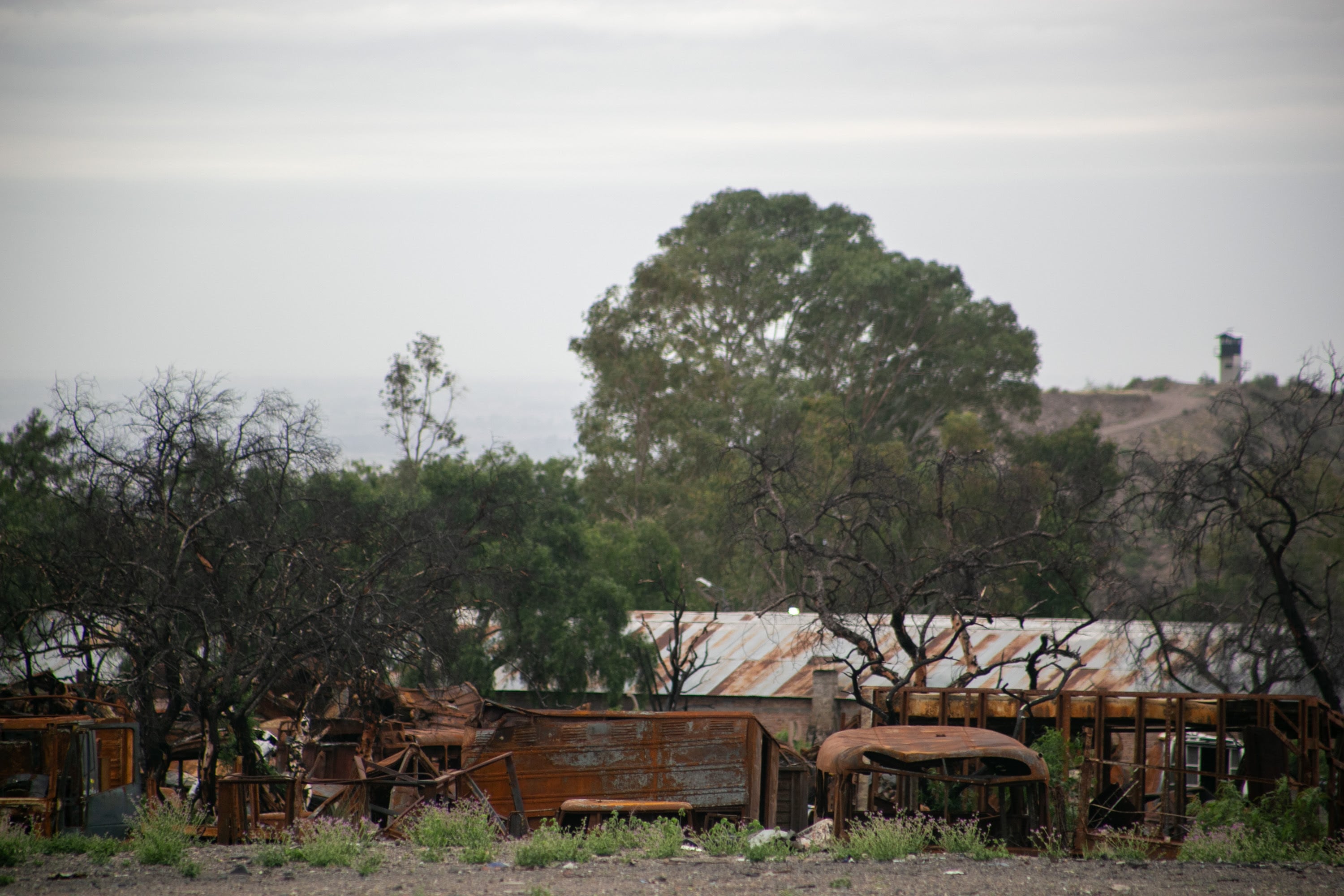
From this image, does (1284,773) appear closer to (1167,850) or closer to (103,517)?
(1167,850)

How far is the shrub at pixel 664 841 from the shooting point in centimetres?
1290

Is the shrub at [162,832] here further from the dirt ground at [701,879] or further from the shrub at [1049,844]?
the shrub at [1049,844]

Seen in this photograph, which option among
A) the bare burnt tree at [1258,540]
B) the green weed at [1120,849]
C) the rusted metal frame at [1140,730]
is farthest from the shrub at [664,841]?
the bare burnt tree at [1258,540]

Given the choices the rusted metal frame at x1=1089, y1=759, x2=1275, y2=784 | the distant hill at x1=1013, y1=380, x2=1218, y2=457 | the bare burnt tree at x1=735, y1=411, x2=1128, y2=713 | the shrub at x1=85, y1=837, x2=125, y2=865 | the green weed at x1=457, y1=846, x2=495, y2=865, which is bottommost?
the shrub at x1=85, y1=837, x2=125, y2=865

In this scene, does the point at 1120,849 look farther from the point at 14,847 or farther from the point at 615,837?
the point at 14,847

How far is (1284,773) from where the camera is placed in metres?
16.6

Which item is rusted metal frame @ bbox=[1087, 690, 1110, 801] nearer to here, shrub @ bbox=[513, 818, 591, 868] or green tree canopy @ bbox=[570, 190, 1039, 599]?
shrub @ bbox=[513, 818, 591, 868]

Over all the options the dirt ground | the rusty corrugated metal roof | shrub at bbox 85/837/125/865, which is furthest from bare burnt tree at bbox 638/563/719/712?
shrub at bbox 85/837/125/865

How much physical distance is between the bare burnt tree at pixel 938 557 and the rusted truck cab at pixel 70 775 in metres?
10.5

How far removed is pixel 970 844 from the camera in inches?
526

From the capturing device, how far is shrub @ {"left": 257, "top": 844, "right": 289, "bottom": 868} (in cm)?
1244

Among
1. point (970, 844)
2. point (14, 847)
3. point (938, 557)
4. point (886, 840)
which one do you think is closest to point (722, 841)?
point (886, 840)

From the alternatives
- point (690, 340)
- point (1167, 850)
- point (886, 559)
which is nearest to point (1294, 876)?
point (1167, 850)

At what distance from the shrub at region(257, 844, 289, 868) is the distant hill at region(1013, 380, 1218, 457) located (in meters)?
76.4
